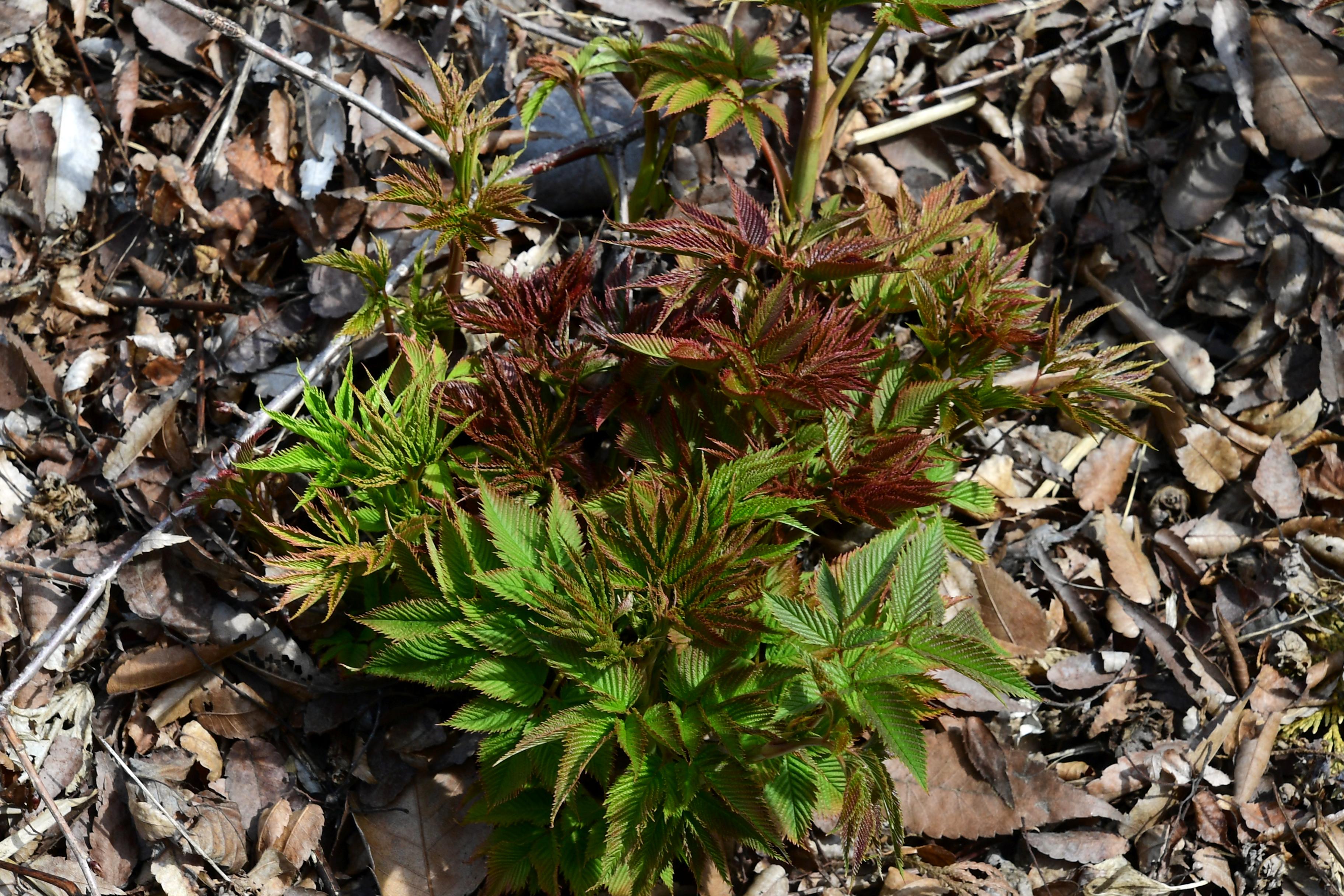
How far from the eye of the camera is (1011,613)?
8.18 ft

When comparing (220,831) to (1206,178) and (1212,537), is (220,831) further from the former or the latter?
(1206,178)

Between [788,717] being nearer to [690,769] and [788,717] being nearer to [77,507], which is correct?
[690,769]

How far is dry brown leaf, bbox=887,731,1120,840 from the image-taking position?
2.27 meters

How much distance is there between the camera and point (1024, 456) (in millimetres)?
2752

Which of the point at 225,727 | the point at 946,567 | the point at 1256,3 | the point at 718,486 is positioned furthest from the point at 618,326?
the point at 1256,3

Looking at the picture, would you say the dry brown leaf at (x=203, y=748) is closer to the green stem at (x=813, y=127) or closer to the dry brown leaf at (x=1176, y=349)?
the green stem at (x=813, y=127)

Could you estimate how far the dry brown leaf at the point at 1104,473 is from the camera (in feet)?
8.91

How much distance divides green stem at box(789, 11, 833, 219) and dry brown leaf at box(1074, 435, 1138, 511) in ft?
3.49

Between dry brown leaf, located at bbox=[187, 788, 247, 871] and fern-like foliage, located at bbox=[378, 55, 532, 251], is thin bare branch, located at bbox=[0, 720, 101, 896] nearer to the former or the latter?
dry brown leaf, located at bbox=[187, 788, 247, 871]

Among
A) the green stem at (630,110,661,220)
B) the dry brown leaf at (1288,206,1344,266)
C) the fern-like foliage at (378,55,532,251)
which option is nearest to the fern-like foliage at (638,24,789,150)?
the green stem at (630,110,661,220)

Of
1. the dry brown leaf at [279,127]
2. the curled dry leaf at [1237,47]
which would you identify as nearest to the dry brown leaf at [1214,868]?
the curled dry leaf at [1237,47]

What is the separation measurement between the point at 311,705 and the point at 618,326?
3.84 ft

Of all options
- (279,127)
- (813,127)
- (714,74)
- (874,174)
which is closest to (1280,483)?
(874,174)

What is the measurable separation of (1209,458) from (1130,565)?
→ 41cm
